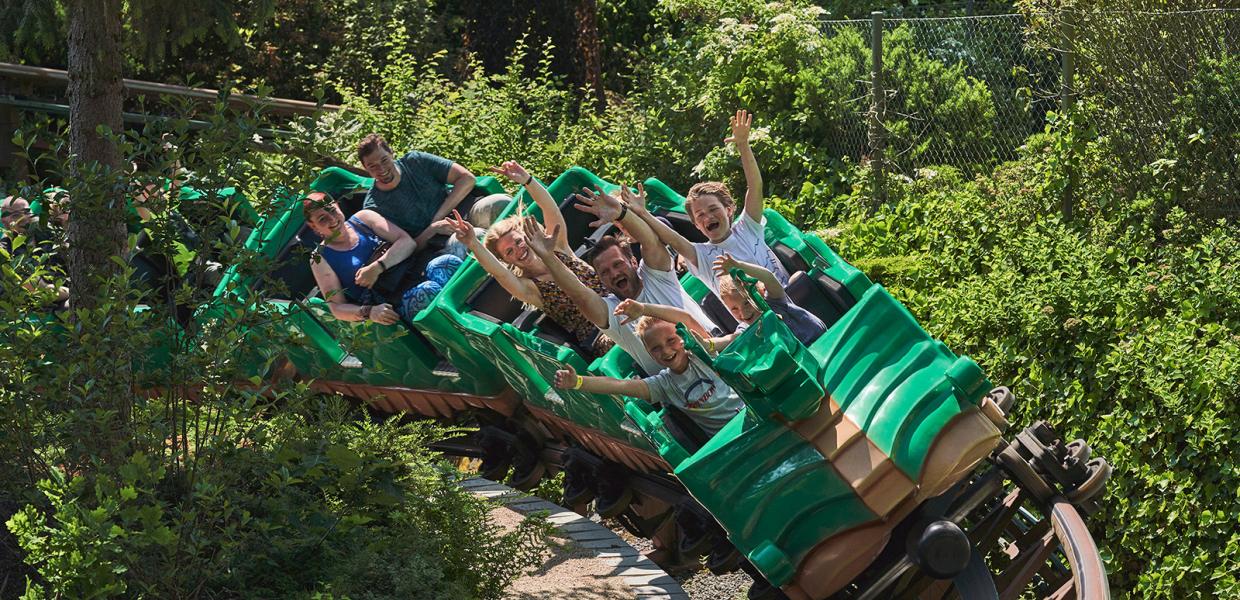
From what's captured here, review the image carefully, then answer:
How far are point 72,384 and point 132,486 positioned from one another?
70cm

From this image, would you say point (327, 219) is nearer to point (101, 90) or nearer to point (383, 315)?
point (383, 315)

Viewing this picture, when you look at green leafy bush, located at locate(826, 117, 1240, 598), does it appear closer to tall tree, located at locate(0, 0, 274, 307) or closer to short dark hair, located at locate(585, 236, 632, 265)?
short dark hair, located at locate(585, 236, 632, 265)

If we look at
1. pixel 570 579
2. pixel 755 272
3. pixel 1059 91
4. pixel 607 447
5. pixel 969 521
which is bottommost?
pixel 969 521

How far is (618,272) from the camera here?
17.1 feet

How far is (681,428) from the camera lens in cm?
498

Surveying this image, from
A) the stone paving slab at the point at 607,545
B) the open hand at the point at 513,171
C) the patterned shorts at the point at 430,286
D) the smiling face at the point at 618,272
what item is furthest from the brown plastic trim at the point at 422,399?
the smiling face at the point at 618,272

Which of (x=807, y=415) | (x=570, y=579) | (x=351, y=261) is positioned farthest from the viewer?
(x=351, y=261)

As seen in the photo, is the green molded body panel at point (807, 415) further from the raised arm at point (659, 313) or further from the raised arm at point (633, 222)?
the raised arm at point (633, 222)

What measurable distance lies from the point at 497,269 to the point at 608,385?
822mm

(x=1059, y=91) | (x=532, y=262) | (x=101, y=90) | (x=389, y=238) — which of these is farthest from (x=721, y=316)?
(x=1059, y=91)

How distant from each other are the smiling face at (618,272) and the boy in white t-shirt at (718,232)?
12.2 inches

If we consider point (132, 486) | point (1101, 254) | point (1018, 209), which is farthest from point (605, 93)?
point (132, 486)

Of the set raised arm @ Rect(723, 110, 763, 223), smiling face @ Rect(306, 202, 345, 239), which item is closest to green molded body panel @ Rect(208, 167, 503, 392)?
smiling face @ Rect(306, 202, 345, 239)

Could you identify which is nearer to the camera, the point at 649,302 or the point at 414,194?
the point at 649,302
